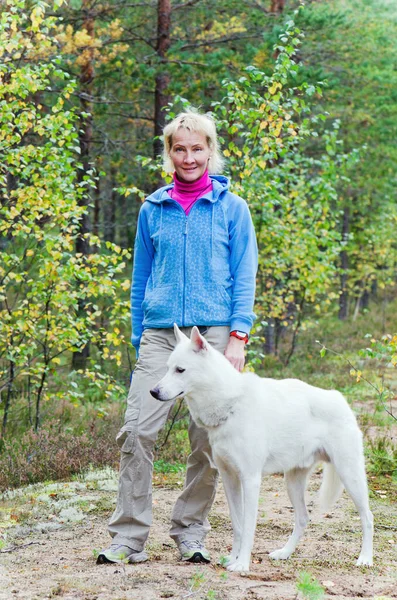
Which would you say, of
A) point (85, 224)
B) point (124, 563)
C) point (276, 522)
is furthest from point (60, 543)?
point (85, 224)

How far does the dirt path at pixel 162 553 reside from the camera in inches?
155

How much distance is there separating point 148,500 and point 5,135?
488 centimetres

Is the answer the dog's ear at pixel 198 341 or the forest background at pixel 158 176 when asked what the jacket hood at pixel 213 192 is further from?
the forest background at pixel 158 176

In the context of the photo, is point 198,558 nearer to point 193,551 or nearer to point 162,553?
point 193,551

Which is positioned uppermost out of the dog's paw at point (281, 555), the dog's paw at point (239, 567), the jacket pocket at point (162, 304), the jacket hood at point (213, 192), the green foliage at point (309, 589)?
the jacket hood at point (213, 192)

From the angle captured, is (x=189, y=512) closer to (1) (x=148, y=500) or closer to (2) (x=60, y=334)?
(1) (x=148, y=500)

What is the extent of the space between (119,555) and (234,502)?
736 mm

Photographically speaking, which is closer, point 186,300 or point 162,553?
point 186,300

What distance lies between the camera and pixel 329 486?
484cm

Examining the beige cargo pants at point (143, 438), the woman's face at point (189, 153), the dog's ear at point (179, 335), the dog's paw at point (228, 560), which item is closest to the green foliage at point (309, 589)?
the dog's paw at point (228, 560)

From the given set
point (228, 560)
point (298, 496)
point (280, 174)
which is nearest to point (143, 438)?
point (228, 560)

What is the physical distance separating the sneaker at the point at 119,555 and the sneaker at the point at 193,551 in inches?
10.7

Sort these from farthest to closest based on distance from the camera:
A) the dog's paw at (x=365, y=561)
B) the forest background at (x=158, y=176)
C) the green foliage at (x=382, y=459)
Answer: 1. the forest background at (x=158, y=176)
2. the green foliage at (x=382, y=459)
3. the dog's paw at (x=365, y=561)

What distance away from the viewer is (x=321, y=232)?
13.0m
